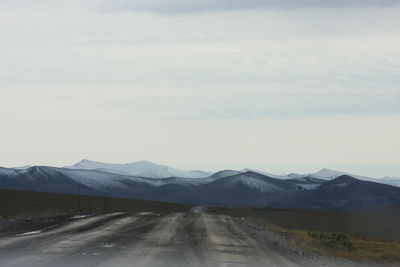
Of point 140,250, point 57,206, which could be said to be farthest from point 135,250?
point 57,206

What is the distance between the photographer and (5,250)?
856 inches

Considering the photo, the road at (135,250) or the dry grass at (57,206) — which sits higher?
the dry grass at (57,206)

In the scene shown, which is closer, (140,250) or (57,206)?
(140,250)

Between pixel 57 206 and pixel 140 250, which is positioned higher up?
pixel 57 206

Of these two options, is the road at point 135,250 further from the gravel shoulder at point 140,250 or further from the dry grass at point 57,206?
the dry grass at point 57,206

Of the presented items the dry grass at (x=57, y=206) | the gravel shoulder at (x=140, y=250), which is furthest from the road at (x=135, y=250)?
the dry grass at (x=57, y=206)

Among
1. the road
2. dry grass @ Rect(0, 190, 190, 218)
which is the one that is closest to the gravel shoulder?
the road

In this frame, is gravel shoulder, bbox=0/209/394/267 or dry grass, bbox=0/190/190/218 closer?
gravel shoulder, bbox=0/209/394/267

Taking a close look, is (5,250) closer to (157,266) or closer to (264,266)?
(157,266)

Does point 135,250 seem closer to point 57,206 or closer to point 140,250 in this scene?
point 140,250

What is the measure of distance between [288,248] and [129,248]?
7.96m

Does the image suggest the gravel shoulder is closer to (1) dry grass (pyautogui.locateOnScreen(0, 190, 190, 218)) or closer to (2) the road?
(2) the road

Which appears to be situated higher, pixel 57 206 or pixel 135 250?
pixel 57 206

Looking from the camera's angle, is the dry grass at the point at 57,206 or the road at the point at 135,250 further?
the dry grass at the point at 57,206
